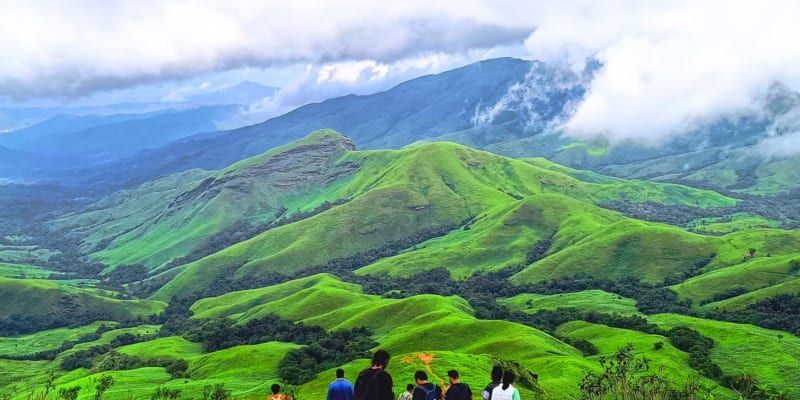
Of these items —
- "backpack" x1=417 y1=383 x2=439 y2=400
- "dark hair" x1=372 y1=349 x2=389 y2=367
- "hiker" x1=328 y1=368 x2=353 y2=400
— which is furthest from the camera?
"hiker" x1=328 y1=368 x2=353 y2=400

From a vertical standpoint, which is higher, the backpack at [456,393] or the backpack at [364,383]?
the backpack at [364,383]

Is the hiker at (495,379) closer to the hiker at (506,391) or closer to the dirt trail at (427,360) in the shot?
the hiker at (506,391)

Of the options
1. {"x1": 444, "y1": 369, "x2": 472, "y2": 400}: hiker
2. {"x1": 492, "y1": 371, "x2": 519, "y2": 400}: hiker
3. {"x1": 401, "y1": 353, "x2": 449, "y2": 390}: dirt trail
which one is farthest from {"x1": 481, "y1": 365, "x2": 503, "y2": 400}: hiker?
{"x1": 401, "y1": 353, "x2": 449, "y2": 390}: dirt trail

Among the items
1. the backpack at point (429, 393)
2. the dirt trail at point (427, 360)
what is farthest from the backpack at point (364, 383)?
the dirt trail at point (427, 360)

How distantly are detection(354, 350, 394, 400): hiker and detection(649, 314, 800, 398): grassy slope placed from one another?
435ft

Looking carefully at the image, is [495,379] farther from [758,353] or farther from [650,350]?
[758,353]

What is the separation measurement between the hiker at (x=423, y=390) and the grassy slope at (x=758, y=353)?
13010cm

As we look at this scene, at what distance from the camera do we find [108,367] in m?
193

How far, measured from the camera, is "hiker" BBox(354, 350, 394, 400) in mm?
31688

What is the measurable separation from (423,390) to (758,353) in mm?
→ 157220

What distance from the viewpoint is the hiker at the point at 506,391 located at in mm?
30516

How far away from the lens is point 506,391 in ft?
101

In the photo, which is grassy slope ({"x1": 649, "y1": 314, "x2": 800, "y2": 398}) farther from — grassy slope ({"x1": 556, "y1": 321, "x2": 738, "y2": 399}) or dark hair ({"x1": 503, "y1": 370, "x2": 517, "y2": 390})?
dark hair ({"x1": 503, "y1": 370, "x2": 517, "y2": 390})

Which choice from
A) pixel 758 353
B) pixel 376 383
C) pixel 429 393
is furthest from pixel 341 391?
pixel 758 353
